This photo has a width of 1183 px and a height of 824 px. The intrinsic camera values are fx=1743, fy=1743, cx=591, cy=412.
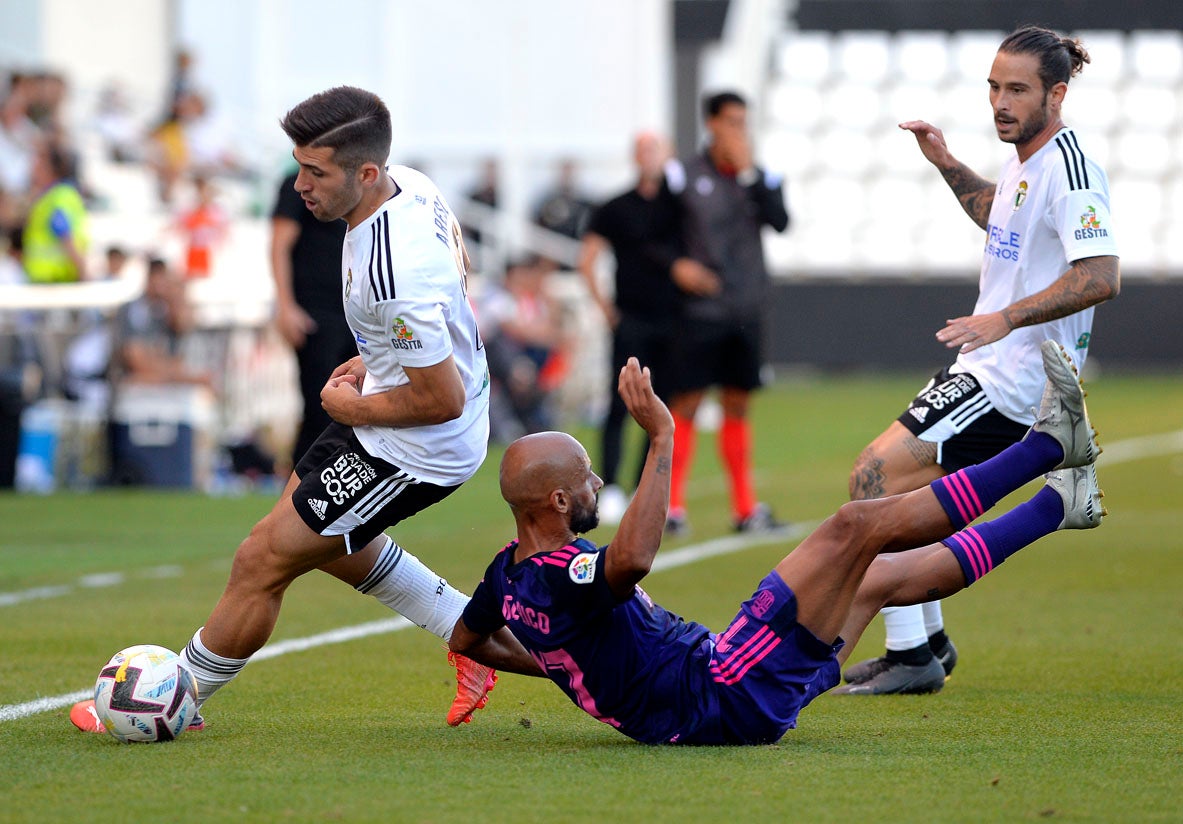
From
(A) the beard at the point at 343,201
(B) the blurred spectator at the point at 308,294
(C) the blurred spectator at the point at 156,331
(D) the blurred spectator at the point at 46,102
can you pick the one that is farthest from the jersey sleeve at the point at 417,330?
(D) the blurred spectator at the point at 46,102

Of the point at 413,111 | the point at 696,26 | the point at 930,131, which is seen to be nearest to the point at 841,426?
the point at 413,111

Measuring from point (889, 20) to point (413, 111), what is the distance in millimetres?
12103

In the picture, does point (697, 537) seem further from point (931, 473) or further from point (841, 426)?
point (841, 426)

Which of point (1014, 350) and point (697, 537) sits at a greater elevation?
point (1014, 350)

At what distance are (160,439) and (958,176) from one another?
941cm

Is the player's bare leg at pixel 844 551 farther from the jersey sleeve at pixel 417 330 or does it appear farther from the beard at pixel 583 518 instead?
the jersey sleeve at pixel 417 330

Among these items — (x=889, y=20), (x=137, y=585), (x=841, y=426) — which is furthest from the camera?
(x=889, y=20)

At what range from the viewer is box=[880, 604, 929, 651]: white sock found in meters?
6.03

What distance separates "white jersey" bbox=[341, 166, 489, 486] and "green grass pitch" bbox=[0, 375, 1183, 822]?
0.86 metres

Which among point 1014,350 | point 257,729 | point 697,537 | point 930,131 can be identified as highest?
point 930,131

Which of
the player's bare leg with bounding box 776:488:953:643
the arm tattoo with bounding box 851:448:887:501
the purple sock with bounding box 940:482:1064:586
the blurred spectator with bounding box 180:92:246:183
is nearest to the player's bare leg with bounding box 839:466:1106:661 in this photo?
the purple sock with bounding box 940:482:1064:586

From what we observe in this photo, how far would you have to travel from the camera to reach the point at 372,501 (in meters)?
5.00

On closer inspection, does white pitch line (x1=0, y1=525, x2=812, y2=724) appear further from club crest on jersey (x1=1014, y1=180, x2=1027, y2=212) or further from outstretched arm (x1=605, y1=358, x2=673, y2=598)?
club crest on jersey (x1=1014, y1=180, x2=1027, y2=212)

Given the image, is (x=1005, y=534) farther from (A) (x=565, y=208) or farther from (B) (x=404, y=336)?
(A) (x=565, y=208)
